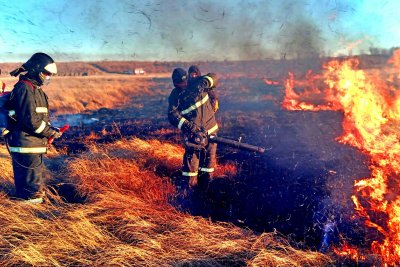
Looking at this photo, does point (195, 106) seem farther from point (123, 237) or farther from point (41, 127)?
point (123, 237)

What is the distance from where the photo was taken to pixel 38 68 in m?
4.39

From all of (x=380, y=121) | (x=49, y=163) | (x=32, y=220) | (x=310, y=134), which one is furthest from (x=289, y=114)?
(x=32, y=220)

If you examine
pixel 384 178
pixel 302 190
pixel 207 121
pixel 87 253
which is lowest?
pixel 87 253

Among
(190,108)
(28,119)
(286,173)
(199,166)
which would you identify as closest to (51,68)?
(28,119)

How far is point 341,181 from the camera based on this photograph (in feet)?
20.2

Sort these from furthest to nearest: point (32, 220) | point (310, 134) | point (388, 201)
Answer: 1. point (310, 134)
2. point (388, 201)
3. point (32, 220)

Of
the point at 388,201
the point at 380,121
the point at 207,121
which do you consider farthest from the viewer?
the point at 380,121

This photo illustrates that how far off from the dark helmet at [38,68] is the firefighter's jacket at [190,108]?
2.19 m

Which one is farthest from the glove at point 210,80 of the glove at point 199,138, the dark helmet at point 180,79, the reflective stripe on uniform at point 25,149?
the reflective stripe on uniform at point 25,149

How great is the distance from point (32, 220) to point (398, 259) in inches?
182

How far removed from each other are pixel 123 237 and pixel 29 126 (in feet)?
7.14

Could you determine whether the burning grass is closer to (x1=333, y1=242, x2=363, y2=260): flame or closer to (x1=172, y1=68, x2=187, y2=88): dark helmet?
(x1=333, y1=242, x2=363, y2=260): flame

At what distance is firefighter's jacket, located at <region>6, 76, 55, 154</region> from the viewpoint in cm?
425

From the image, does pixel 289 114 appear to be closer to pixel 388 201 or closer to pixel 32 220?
pixel 388 201
